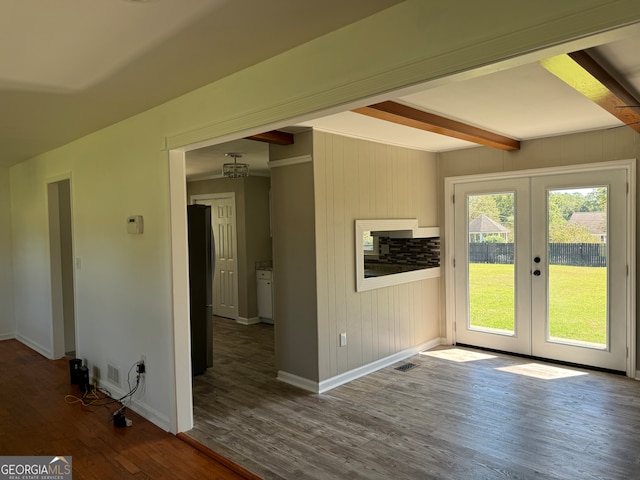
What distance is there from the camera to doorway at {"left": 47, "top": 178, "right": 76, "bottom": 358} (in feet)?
16.4

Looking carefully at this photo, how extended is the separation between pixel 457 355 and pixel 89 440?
3.70m

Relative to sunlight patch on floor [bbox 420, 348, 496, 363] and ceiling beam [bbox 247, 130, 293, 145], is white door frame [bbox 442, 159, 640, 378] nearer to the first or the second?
sunlight patch on floor [bbox 420, 348, 496, 363]

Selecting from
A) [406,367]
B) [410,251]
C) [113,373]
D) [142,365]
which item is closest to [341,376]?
[406,367]

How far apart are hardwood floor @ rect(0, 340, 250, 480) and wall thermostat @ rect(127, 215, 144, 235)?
1466 millimetres

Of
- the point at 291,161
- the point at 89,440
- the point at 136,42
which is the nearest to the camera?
the point at 136,42

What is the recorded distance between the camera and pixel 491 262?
16.7ft

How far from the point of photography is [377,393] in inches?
154

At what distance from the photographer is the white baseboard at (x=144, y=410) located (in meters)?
3.29

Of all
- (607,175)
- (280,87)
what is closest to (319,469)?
(280,87)

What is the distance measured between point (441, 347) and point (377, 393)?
1.73 meters

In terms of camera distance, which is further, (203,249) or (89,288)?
(203,249)

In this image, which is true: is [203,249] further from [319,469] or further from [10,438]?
[319,469]

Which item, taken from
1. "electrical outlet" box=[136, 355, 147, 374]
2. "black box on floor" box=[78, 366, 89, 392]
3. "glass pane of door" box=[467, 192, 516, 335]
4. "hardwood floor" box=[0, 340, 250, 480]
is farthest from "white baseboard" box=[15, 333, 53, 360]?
"glass pane of door" box=[467, 192, 516, 335]

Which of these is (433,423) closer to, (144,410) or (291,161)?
(144,410)
